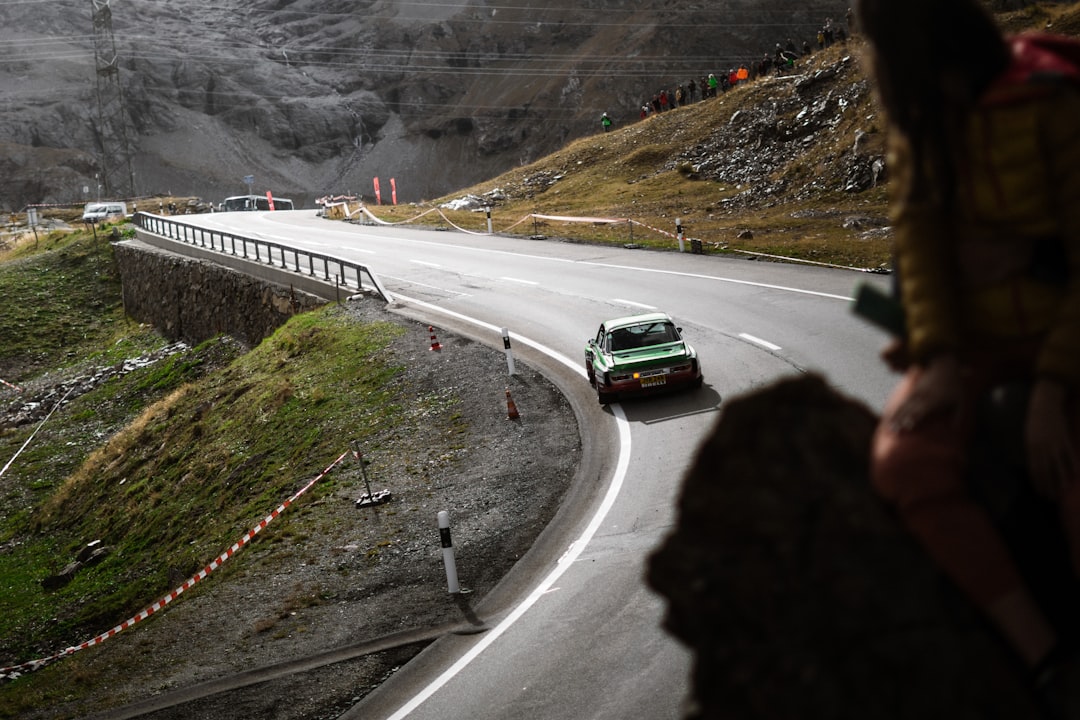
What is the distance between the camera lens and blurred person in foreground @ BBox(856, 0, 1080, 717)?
2336 mm

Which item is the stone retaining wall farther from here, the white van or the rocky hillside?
the rocky hillside

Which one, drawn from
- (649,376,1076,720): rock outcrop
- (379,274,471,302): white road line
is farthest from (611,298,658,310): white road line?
(649,376,1076,720): rock outcrop

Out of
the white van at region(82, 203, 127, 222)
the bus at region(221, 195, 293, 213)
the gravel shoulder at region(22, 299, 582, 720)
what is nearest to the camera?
the gravel shoulder at region(22, 299, 582, 720)

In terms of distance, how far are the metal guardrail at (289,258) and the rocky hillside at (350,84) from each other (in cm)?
6372

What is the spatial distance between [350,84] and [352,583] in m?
133

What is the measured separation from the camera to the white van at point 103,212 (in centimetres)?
7231

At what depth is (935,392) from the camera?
248 centimetres

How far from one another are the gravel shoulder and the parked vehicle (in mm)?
874

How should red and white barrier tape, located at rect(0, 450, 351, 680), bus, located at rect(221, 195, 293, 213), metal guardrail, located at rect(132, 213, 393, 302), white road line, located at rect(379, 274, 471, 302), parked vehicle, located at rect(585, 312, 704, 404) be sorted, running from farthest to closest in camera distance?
1. bus, located at rect(221, 195, 293, 213)
2. metal guardrail, located at rect(132, 213, 393, 302)
3. white road line, located at rect(379, 274, 471, 302)
4. parked vehicle, located at rect(585, 312, 704, 404)
5. red and white barrier tape, located at rect(0, 450, 351, 680)

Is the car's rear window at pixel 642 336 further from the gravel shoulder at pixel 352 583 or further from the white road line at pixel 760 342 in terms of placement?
the white road line at pixel 760 342

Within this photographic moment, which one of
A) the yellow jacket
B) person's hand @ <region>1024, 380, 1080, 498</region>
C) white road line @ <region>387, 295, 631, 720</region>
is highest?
the yellow jacket

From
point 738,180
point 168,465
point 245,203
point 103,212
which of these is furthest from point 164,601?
point 245,203

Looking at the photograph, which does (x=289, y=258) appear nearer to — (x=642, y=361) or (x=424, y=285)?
(x=424, y=285)

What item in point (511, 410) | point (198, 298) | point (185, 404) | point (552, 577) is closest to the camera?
point (552, 577)
